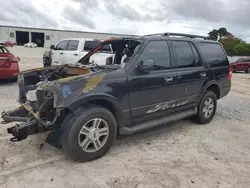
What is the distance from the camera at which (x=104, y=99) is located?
358 centimetres

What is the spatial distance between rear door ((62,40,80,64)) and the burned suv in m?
5.41

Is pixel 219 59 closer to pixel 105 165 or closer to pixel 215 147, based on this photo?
pixel 215 147

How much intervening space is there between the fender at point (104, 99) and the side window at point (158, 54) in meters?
0.91

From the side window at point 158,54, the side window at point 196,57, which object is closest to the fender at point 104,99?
the side window at point 158,54

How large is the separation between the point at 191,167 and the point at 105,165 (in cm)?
124

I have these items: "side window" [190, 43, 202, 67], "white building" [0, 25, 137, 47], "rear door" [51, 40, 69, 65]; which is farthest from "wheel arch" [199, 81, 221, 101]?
"white building" [0, 25, 137, 47]

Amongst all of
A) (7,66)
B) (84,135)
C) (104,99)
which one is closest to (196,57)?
(104,99)

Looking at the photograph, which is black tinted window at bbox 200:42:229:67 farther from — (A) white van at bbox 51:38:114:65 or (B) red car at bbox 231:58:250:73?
(B) red car at bbox 231:58:250:73

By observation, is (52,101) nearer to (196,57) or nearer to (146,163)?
(146,163)

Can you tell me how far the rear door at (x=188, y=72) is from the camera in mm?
4688

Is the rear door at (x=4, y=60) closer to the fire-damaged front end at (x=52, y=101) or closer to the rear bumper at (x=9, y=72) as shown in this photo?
the rear bumper at (x=9, y=72)

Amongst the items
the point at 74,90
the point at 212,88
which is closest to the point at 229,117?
the point at 212,88

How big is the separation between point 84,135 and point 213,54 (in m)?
3.67

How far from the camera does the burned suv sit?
11.1ft
